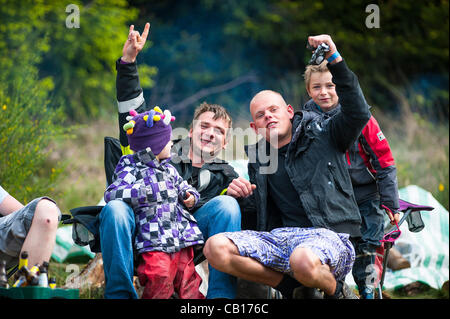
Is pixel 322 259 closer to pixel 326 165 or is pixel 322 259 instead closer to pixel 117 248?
pixel 326 165

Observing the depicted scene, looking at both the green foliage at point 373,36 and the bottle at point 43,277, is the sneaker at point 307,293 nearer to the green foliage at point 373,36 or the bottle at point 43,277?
the bottle at point 43,277

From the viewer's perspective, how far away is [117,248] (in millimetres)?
2678

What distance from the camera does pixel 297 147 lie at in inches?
124

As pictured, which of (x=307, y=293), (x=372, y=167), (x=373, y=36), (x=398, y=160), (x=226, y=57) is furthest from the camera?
(x=226, y=57)

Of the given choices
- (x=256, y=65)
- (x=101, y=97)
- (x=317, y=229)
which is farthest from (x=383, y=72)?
(x=317, y=229)

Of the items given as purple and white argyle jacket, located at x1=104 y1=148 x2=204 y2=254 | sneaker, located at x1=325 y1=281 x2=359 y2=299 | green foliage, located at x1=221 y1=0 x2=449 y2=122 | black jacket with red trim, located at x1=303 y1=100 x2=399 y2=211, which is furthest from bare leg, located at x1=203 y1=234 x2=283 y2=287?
green foliage, located at x1=221 y1=0 x2=449 y2=122

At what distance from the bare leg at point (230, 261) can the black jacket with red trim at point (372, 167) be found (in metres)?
0.96

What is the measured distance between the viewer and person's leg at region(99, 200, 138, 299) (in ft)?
8.68

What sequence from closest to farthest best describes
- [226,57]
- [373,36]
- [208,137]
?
[208,137] < [373,36] < [226,57]

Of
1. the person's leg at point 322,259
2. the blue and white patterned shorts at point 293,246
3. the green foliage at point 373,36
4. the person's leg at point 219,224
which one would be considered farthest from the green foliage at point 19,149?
the green foliage at point 373,36

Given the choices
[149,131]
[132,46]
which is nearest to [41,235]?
[149,131]

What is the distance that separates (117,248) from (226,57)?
10.9 metres

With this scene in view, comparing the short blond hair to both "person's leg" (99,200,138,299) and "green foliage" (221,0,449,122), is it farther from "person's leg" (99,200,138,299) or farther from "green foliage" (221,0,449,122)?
"green foliage" (221,0,449,122)

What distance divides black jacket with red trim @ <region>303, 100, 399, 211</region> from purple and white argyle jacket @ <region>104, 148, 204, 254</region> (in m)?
1.07
